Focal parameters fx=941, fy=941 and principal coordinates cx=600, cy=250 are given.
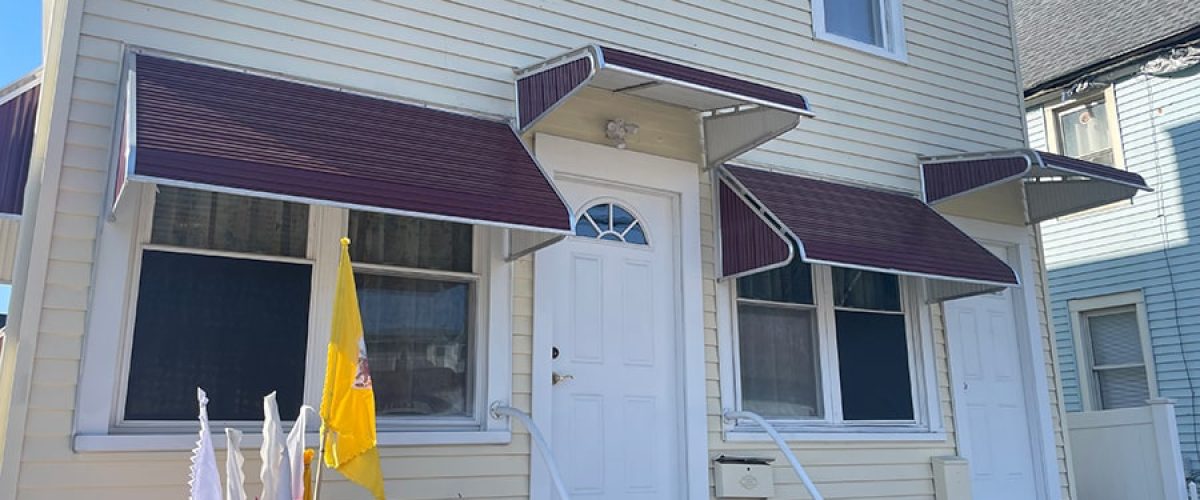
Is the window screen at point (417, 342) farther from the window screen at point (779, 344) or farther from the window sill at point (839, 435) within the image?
the window screen at point (779, 344)

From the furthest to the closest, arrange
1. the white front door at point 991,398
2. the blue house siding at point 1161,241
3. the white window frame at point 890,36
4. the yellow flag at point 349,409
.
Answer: the blue house siding at point 1161,241, the white window frame at point 890,36, the white front door at point 991,398, the yellow flag at point 349,409

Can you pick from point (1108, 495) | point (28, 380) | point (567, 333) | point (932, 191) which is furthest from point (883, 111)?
point (28, 380)

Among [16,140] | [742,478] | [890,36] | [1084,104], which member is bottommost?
[742,478]

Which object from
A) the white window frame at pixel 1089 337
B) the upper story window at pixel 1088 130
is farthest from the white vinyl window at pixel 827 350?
the upper story window at pixel 1088 130

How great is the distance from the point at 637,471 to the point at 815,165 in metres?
2.66

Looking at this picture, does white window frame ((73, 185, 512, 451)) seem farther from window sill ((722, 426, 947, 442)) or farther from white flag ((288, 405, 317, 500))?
window sill ((722, 426, 947, 442))

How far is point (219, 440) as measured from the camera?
453 cm

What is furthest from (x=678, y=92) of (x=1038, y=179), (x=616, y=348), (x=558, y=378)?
(x=1038, y=179)

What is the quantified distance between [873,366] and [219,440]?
178 inches

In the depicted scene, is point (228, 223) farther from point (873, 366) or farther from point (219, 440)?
point (873, 366)

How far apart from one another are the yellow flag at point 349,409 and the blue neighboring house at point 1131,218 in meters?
10.00

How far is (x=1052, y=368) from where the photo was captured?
7.73 meters

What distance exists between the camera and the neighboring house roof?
11.1 metres

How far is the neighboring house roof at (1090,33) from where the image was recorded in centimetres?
1112
